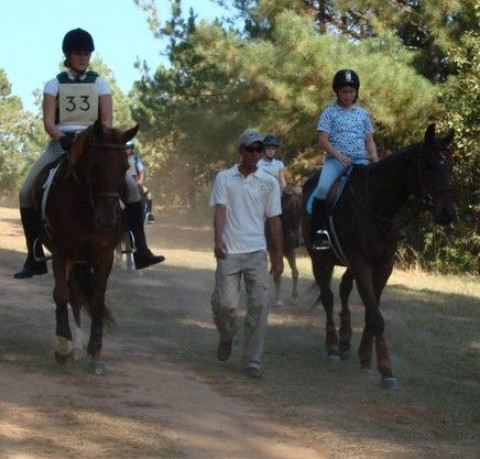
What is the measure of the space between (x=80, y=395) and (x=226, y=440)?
1654mm

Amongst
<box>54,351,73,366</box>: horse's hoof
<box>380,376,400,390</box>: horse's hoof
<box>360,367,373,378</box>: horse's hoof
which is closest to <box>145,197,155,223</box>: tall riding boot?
<box>360,367,373,378</box>: horse's hoof

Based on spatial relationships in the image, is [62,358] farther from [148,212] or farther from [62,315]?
[148,212]

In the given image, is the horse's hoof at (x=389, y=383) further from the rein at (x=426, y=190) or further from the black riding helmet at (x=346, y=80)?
the black riding helmet at (x=346, y=80)

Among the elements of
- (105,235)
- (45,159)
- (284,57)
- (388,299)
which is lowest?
(388,299)

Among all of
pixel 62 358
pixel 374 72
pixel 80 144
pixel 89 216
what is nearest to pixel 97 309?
pixel 62 358

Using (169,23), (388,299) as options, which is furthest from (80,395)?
(169,23)

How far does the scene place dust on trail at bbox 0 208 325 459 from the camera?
6.99m

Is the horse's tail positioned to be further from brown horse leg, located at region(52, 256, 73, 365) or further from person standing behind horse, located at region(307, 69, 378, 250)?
person standing behind horse, located at region(307, 69, 378, 250)

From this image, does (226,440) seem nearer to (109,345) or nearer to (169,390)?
(169,390)

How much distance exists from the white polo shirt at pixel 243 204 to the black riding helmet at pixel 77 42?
1.66 m

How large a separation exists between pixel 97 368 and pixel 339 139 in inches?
134

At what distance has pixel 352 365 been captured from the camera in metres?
11.1

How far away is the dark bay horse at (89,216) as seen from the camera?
9.41 m

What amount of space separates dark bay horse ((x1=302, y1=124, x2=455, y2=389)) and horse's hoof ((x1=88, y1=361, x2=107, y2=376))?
2413 millimetres
